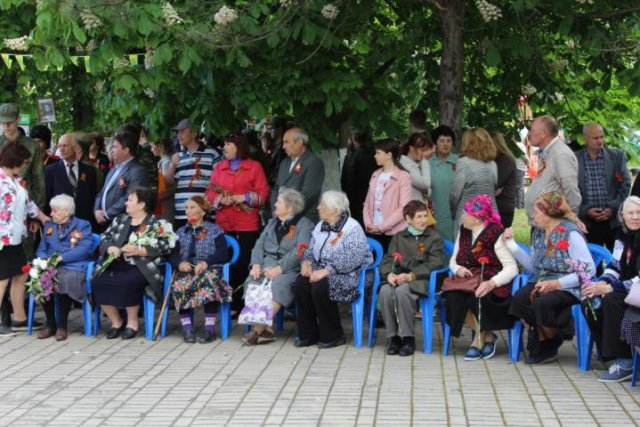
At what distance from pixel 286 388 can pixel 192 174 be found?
400 centimetres

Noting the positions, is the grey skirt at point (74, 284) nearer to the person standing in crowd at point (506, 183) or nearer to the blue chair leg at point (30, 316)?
the blue chair leg at point (30, 316)

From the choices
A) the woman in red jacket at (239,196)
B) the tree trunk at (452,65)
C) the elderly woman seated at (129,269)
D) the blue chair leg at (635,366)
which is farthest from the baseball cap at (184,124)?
the blue chair leg at (635,366)

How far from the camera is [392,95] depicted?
11469 mm

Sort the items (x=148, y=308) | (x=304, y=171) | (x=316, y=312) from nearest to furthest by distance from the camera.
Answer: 1. (x=316, y=312)
2. (x=148, y=308)
3. (x=304, y=171)

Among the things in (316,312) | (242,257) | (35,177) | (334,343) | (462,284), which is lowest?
(334,343)

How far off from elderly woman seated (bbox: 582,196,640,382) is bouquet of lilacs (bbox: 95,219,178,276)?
367cm

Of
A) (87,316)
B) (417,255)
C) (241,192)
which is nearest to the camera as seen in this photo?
(417,255)

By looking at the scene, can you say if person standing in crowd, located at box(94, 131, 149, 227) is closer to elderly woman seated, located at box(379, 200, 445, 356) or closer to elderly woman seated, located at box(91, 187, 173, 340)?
elderly woman seated, located at box(91, 187, 173, 340)

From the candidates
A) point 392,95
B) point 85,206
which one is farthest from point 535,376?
point 85,206

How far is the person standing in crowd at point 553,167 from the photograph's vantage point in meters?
9.58

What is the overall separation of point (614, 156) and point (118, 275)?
491 centimetres

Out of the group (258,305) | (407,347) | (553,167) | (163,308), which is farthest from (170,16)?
(553,167)

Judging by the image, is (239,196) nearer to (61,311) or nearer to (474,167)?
(61,311)

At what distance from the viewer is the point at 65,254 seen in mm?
10094
